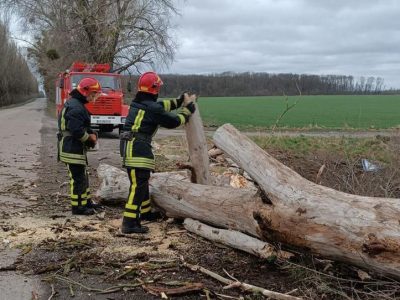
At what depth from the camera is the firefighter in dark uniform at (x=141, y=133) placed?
6.18 meters

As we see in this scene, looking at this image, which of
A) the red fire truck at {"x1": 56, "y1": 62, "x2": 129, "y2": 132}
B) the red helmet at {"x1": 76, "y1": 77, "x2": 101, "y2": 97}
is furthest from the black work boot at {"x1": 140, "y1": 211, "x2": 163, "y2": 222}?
the red fire truck at {"x1": 56, "y1": 62, "x2": 129, "y2": 132}

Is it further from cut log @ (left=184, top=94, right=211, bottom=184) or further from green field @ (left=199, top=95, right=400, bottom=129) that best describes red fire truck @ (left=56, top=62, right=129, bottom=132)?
cut log @ (left=184, top=94, right=211, bottom=184)

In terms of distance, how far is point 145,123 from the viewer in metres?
6.22

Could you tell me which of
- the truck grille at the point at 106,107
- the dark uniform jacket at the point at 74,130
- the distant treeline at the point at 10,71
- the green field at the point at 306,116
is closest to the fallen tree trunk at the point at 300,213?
the dark uniform jacket at the point at 74,130

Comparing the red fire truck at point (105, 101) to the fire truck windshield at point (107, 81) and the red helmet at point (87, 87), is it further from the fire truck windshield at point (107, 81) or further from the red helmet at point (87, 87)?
the red helmet at point (87, 87)

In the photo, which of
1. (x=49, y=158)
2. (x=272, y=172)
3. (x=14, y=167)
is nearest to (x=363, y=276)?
(x=272, y=172)

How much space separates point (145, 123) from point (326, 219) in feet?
8.49

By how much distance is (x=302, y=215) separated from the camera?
481 centimetres

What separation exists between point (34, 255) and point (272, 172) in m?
2.63

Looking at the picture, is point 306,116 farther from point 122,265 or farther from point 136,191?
point 122,265

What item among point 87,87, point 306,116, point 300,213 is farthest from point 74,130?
point 306,116

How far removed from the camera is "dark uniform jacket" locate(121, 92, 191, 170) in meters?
6.17

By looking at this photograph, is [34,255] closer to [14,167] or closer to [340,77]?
[14,167]

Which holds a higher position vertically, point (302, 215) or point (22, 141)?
point (302, 215)
